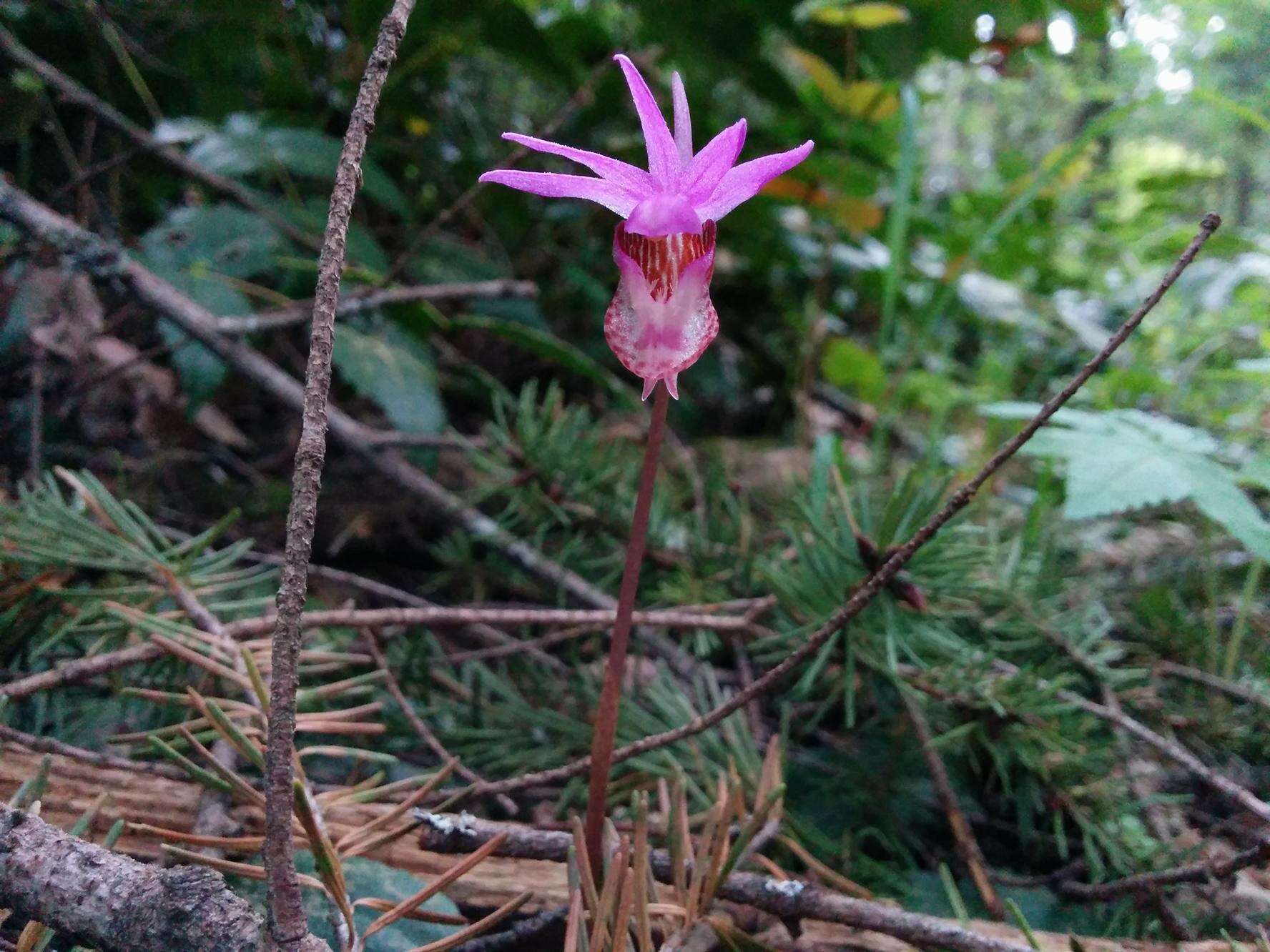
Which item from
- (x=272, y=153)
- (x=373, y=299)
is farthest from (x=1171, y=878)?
A: (x=272, y=153)

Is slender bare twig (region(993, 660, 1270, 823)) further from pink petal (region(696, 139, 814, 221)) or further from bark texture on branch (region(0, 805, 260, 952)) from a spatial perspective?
bark texture on branch (region(0, 805, 260, 952))

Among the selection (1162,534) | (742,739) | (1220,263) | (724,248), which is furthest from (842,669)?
(1220,263)

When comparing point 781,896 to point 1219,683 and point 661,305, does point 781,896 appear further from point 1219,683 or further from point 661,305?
point 1219,683

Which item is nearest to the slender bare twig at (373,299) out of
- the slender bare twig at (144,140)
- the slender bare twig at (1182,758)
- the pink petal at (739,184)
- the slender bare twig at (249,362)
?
the slender bare twig at (249,362)

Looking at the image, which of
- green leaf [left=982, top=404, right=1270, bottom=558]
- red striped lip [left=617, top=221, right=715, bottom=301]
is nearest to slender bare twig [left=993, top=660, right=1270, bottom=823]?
green leaf [left=982, top=404, right=1270, bottom=558]

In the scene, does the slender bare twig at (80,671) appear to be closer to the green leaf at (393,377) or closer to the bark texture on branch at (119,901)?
the bark texture on branch at (119,901)

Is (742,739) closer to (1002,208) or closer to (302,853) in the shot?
(302,853)
